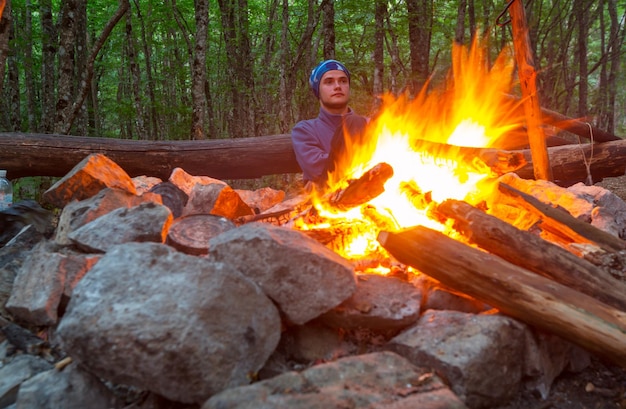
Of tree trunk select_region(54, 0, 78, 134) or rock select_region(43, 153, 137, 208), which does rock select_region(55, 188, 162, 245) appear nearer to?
rock select_region(43, 153, 137, 208)

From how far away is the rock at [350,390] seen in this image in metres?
1.84

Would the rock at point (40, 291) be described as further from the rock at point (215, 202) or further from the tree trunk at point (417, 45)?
the tree trunk at point (417, 45)

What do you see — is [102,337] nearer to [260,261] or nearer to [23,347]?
[260,261]

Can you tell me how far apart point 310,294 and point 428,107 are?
3154 mm

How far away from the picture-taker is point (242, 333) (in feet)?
6.98

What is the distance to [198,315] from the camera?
2.02m

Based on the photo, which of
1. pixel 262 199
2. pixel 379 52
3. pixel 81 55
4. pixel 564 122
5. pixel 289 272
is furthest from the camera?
pixel 81 55

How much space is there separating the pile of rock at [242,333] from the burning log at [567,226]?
1011mm

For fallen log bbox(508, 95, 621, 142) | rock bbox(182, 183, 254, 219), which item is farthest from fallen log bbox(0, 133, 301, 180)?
fallen log bbox(508, 95, 621, 142)

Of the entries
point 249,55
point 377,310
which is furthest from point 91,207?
point 249,55

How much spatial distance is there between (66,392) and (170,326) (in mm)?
670

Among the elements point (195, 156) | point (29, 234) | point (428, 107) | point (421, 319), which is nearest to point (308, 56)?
point (195, 156)

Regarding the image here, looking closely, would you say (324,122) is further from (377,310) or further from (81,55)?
(81,55)

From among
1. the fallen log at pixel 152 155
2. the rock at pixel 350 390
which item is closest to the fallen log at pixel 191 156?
the fallen log at pixel 152 155
